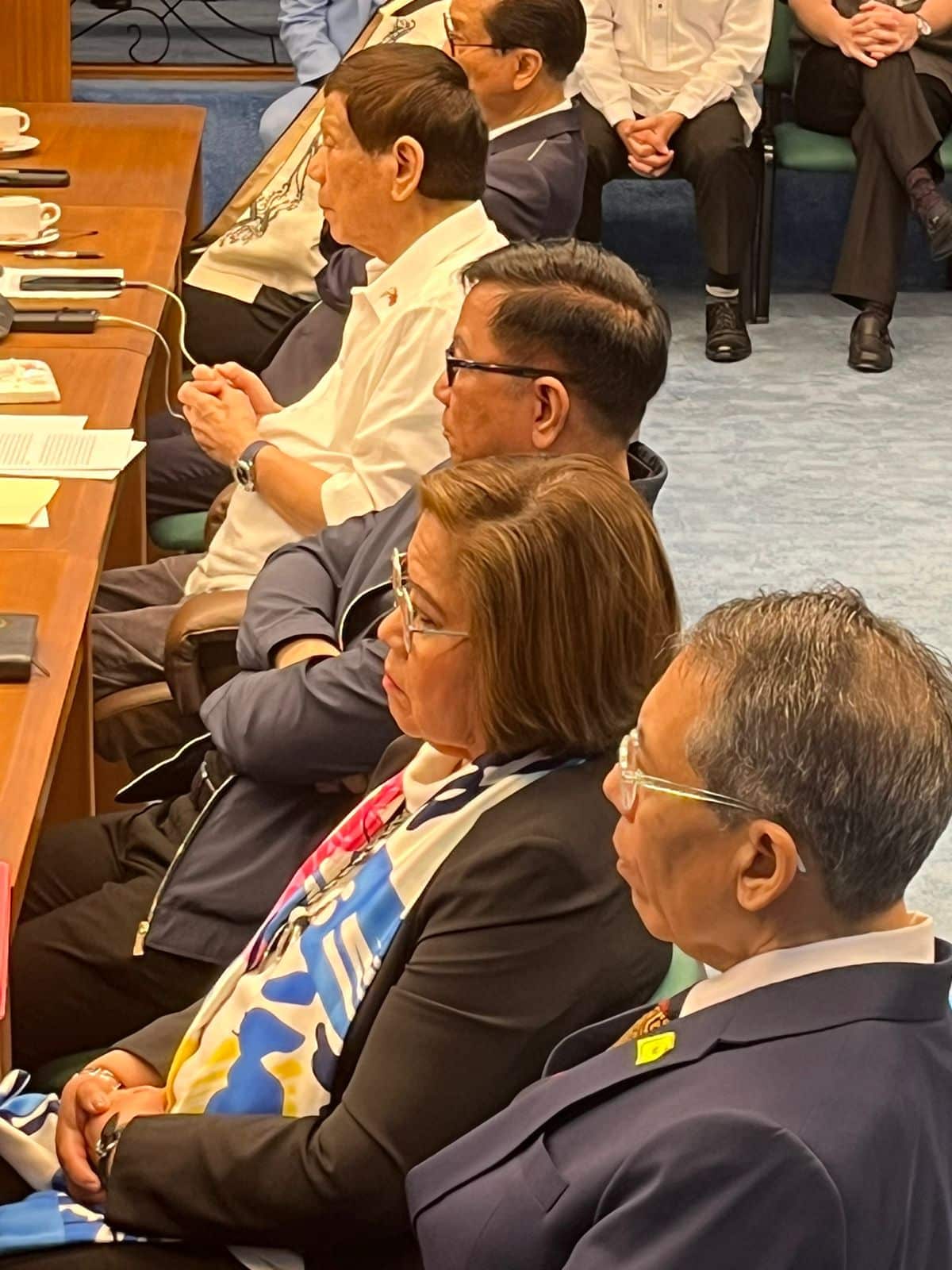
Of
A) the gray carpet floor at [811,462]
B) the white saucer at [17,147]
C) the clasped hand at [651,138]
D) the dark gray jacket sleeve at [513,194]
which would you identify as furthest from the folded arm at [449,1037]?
the clasped hand at [651,138]

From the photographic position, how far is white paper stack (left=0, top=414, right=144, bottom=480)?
249cm

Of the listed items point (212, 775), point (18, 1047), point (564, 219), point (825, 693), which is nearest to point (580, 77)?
point (564, 219)

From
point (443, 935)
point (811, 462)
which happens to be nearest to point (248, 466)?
point (443, 935)

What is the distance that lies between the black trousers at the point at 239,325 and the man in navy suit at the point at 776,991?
2614 millimetres

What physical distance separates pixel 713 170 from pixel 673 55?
14.2 inches

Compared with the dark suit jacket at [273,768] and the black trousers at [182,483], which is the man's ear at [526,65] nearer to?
the black trousers at [182,483]

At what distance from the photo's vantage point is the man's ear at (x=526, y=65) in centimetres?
309

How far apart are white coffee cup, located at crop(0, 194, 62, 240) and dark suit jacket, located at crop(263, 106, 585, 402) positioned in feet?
1.74

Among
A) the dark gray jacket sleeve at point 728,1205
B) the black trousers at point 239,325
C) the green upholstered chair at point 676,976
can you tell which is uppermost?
the dark gray jacket sleeve at point 728,1205

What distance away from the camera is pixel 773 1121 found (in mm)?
Result: 1014

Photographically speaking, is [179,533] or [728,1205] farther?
[179,533]

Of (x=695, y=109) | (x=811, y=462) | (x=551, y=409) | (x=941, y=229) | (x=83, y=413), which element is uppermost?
(x=551, y=409)

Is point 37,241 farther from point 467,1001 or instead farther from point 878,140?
point 878,140

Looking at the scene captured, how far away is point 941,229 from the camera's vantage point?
4.92 meters
